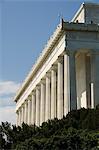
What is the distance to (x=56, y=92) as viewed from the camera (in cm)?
9200

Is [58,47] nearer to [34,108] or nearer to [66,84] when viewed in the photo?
[66,84]

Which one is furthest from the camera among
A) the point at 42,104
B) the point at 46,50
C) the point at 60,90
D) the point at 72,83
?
the point at 42,104

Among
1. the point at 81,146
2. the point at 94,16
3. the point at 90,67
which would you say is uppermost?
the point at 94,16

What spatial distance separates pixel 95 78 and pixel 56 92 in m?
12.9

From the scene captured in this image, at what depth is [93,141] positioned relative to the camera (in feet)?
158

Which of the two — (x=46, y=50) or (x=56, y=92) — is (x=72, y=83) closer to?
(x=56, y=92)

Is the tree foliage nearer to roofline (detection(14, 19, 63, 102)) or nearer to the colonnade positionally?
the colonnade

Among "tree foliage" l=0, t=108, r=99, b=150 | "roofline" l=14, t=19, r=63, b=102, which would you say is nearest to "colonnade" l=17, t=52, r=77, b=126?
"roofline" l=14, t=19, r=63, b=102

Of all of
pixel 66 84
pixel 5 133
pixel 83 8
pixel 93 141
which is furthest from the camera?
pixel 83 8

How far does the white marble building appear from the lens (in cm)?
8081

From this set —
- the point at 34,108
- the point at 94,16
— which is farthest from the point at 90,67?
the point at 34,108

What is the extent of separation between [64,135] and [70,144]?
2.73 meters

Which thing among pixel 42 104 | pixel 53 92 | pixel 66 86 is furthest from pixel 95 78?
pixel 42 104

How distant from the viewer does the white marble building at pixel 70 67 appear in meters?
80.8
